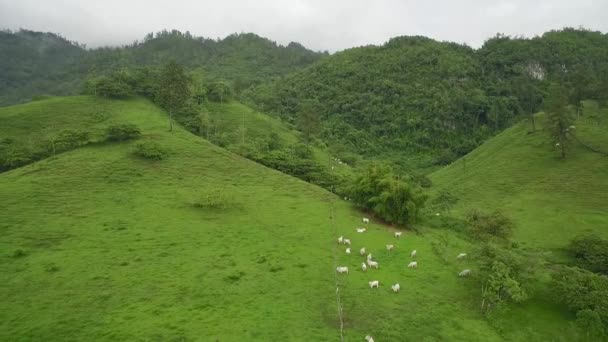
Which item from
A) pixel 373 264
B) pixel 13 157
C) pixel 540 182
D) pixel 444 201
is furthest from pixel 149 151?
pixel 540 182

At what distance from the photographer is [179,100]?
288 feet

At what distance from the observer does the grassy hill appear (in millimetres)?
60094

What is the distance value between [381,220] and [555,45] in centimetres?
18646

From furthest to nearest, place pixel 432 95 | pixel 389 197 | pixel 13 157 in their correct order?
pixel 432 95 < pixel 13 157 < pixel 389 197

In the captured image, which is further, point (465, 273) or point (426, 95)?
point (426, 95)

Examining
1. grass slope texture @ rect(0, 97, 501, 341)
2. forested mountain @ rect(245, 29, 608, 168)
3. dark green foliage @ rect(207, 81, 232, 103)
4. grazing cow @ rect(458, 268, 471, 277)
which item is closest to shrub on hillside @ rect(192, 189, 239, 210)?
grass slope texture @ rect(0, 97, 501, 341)

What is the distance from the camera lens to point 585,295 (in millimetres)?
31469

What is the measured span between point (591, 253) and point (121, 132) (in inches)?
2622

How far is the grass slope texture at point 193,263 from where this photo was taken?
28562 millimetres

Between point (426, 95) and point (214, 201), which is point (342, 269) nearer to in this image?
point (214, 201)

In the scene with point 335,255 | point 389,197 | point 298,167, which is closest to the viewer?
point 335,255

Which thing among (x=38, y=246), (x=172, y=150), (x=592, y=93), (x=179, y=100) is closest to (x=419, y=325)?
(x=38, y=246)

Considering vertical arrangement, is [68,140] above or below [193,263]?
above

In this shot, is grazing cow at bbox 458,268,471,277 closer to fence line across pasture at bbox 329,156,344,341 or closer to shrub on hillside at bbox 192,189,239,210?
fence line across pasture at bbox 329,156,344,341
